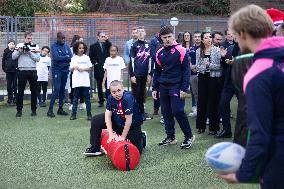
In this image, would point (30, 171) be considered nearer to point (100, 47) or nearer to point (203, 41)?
point (203, 41)

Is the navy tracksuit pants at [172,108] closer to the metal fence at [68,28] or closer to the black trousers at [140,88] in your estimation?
the black trousers at [140,88]

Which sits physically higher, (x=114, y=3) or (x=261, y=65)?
(x=114, y=3)

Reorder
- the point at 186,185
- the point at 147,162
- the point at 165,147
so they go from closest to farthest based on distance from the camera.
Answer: the point at 186,185 < the point at 147,162 < the point at 165,147

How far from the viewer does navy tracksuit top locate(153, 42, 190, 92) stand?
8.07 metres

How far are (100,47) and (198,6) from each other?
11.6 m

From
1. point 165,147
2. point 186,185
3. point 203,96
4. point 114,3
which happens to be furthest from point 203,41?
point 114,3

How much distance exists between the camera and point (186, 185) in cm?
617

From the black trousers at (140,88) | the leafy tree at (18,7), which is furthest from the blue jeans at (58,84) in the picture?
the leafy tree at (18,7)

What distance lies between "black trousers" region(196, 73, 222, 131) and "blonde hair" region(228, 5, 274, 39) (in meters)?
6.24

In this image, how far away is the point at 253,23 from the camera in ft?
9.23

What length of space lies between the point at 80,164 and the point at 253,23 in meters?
4.86

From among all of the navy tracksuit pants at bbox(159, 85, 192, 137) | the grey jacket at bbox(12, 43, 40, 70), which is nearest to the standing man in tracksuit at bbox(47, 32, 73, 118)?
the grey jacket at bbox(12, 43, 40, 70)

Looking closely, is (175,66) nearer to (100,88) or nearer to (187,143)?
(187,143)

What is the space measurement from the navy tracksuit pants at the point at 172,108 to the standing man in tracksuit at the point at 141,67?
236 centimetres
